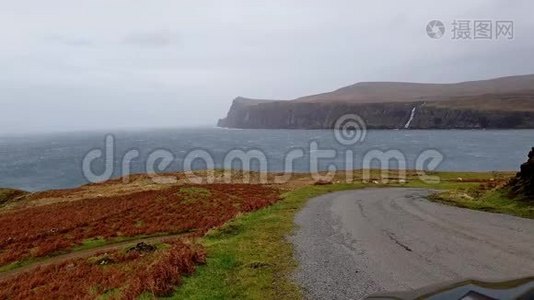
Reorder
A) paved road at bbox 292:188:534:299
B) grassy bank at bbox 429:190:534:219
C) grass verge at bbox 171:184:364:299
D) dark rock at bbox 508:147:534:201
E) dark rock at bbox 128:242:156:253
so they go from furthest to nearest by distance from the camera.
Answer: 1. dark rock at bbox 508:147:534:201
2. grassy bank at bbox 429:190:534:219
3. dark rock at bbox 128:242:156:253
4. paved road at bbox 292:188:534:299
5. grass verge at bbox 171:184:364:299

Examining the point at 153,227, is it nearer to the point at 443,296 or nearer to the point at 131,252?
the point at 131,252

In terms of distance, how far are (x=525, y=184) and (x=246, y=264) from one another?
22.0 metres

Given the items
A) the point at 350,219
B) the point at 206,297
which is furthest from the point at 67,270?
the point at 350,219

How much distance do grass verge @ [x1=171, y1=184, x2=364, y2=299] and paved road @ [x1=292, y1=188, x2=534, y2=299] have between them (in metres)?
0.73

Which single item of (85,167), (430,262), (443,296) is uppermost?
(443,296)

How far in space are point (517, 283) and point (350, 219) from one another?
1982 centimetres

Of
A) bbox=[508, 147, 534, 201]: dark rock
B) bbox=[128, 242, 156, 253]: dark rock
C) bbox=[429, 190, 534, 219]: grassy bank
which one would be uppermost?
bbox=[508, 147, 534, 201]: dark rock

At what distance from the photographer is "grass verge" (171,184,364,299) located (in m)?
12.2

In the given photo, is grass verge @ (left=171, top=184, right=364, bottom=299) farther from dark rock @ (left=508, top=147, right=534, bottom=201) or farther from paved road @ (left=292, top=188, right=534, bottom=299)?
dark rock @ (left=508, top=147, right=534, bottom=201)

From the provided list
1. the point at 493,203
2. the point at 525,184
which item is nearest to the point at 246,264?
the point at 493,203

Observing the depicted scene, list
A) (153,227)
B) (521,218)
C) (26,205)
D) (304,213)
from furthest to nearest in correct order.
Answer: (26,205) → (153,227) → (304,213) → (521,218)

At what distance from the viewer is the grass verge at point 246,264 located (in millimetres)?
12219

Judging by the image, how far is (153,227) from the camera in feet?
106

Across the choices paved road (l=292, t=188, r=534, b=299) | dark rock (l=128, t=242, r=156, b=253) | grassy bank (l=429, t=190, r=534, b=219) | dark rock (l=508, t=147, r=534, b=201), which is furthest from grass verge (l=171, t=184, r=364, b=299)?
dark rock (l=508, t=147, r=534, b=201)
